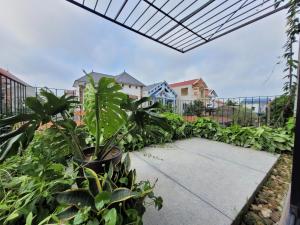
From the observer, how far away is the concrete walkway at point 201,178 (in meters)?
1.10

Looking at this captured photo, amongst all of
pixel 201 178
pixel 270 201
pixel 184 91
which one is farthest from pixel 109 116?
pixel 184 91

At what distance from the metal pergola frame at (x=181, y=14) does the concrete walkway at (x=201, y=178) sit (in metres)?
1.96

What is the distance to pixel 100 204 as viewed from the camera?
0.62 metres

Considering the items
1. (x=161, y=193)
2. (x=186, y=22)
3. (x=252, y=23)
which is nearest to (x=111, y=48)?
(x=186, y=22)

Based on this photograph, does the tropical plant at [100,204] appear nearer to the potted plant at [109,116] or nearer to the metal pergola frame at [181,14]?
the potted plant at [109,116]

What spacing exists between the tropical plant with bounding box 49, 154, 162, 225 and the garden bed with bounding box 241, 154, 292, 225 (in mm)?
912

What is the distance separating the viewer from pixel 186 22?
95.3 inches

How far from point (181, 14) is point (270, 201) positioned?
7.93ft

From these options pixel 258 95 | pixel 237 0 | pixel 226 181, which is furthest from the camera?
pixel 258 95

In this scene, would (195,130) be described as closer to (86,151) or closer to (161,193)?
(161,193)

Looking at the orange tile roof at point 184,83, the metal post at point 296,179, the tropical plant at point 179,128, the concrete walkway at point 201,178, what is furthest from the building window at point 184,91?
the metal post at point 296,179

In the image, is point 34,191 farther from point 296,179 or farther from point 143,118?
point 296,179

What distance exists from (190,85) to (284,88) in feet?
54.6

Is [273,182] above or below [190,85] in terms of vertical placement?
below
